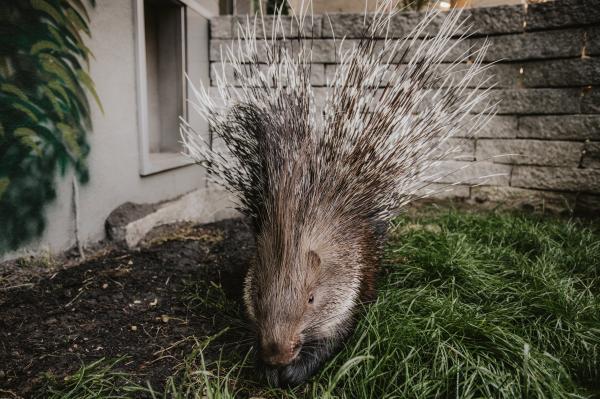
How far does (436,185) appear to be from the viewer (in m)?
3.82

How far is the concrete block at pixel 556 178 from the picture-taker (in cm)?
338

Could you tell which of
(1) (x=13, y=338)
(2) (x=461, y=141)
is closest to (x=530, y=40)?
(2) (x=461, y=141)

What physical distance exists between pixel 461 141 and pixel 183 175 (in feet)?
8.81

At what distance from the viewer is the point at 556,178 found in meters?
3.48

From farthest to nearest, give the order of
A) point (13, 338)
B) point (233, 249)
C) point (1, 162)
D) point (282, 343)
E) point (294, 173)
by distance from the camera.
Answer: point (233, 249)
point (1, 162)
point (294, 173)
point (13, 338)
point (282, 343)

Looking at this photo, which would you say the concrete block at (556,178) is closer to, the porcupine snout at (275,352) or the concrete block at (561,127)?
the concrete block at (561,127)

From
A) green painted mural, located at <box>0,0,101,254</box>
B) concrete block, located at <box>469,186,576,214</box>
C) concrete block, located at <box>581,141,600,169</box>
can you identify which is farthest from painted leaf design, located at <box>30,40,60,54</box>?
concrete block, located at <box>581,141,600,169</box>

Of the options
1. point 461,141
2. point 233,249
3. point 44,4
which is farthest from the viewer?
point 461,141

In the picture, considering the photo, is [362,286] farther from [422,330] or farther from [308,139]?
[308,139]

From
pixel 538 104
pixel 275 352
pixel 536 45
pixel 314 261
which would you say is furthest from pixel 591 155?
pixel 275 352

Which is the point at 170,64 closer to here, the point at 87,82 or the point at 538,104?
the point at 87,82

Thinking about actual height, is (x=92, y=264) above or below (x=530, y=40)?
below

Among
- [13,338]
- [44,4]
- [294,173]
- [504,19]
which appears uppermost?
[504,19]

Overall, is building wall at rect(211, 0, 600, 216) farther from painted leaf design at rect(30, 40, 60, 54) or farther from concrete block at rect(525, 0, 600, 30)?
painted leaf design at rect(30, 40, 60, 54)
